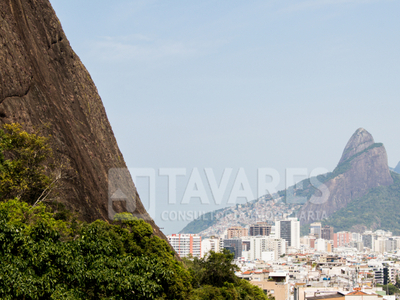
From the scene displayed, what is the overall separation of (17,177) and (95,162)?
9163mm

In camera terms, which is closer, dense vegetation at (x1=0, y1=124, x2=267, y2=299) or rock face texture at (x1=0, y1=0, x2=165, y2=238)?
dense vegetation at (x1=0, y1=124, x2=267, y2=299)

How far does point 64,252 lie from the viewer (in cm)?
1124

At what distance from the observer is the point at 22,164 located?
1562 cm

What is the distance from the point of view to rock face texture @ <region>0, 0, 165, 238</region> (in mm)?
18438

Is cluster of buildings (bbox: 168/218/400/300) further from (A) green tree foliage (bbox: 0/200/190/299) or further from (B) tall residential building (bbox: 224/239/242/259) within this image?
(A) green tree foliage (bbox: 0/200/190/299)

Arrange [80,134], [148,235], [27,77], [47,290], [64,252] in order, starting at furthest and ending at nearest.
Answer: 1. [80,134]
2. [27,77]
3. [148,235]
4. [64,252]
5. [47,290]

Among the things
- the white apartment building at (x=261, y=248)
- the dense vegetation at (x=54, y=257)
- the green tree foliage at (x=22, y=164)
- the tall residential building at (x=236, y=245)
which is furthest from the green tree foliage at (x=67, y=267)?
A: the tall residential building at (x=236, y=245)

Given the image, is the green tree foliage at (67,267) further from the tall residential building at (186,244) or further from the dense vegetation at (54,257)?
the tall residential building at (186,244)

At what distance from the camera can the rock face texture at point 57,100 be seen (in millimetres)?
18438

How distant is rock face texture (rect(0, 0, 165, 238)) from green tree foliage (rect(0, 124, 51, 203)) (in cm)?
148

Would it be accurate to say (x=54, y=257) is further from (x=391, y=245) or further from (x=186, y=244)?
(x=391, y=245)

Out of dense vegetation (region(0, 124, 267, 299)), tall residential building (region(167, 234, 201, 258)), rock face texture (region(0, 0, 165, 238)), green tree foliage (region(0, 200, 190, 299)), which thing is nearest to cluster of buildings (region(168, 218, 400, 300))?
tall residential building (region(167, 234, 201, 258))

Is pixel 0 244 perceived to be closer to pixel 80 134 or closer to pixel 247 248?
pixel 80 134

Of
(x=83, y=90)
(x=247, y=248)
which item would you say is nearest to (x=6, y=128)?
(x=83, y=90)
